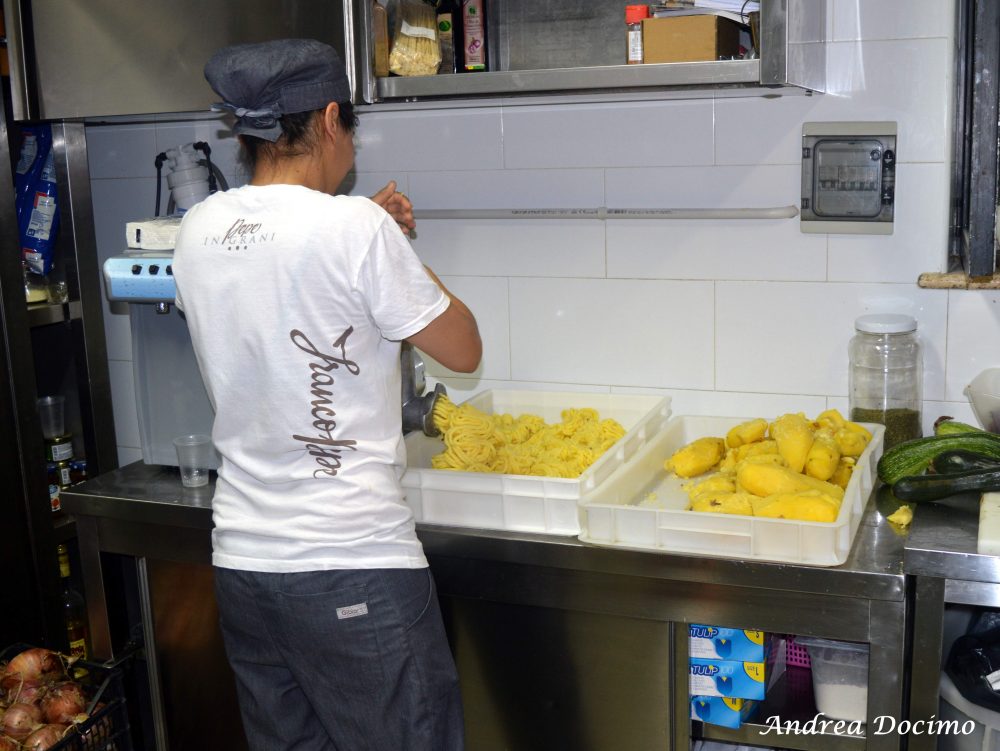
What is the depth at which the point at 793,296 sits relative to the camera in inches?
84.1

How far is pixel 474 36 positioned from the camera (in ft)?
6.66

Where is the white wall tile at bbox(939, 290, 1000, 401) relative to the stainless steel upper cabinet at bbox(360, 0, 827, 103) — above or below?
below

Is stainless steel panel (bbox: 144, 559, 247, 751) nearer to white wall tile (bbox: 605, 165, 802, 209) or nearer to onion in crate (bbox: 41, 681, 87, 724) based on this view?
onion in crate (bbox: 41, 681, 87, 724)

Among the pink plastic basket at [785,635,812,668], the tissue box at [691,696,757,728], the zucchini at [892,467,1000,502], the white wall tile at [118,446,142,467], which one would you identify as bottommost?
the tissue box at [691,696,757,728]

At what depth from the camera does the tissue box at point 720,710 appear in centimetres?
175

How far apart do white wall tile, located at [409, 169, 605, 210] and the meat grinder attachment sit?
486 millimetres

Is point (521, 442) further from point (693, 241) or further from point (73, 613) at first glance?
point (73, 613)

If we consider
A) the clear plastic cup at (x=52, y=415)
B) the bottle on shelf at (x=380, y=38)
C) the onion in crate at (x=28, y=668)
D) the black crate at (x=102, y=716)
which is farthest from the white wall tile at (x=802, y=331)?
the clear plastic cup at (x=52, y=415)

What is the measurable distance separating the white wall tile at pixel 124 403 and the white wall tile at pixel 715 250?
1345 millimetres

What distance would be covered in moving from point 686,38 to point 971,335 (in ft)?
2.64

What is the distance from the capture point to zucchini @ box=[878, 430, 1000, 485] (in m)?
1.77

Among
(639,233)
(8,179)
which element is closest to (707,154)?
(639,233)

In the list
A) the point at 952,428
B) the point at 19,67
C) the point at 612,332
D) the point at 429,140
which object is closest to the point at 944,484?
the point at 952,428

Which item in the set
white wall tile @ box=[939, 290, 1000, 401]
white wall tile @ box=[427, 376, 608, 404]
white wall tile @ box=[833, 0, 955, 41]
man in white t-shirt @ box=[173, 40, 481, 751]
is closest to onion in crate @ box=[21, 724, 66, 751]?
man in white t-shirt @ box=[173, 40, 481, 751]
